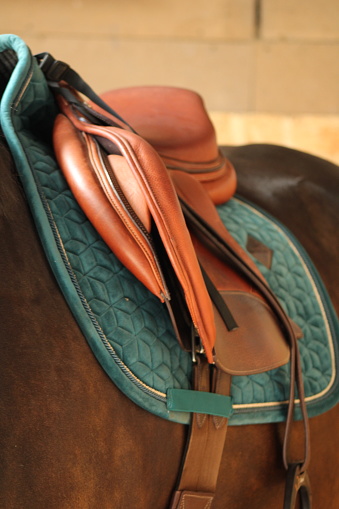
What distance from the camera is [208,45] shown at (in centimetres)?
444

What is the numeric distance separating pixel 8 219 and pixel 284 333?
0.47 meters

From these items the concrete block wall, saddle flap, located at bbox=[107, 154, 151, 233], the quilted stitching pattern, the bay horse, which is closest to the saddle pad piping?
the quilted stitching pattern

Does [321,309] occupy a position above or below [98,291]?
below

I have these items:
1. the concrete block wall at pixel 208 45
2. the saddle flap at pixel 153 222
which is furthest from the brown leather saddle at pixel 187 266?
the concrete block wall at pixel 208 45

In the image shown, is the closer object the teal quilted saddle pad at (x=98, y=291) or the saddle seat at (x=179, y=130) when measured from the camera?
the teal quilted saddle pad at (x=98, y=291)

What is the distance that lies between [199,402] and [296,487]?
0.25 meters

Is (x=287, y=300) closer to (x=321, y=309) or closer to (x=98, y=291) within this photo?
(x=321, y=309)

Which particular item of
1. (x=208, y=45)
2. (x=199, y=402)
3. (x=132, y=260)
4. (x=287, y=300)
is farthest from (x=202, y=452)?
(x=208, y=45)

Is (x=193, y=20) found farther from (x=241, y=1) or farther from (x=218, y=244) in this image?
(x=218, y=244)

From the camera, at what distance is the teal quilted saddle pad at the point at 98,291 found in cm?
73

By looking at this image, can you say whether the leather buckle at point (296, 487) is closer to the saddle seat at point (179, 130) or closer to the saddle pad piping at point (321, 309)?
the saddle pad piping at point (321, 309)

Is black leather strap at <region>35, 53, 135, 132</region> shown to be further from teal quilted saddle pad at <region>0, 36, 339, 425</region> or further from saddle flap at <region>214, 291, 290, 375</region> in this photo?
saddle flap at <region>214, 291, 290, 375</region>

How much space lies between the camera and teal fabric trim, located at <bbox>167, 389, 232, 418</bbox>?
786 mm

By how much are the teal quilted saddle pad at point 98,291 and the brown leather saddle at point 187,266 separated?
22mm
